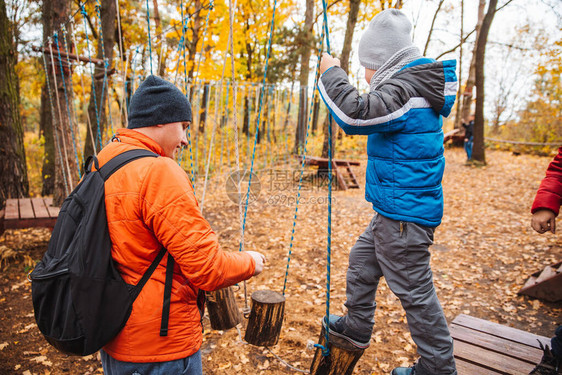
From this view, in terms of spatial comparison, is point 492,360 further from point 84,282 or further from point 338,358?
point 84,282

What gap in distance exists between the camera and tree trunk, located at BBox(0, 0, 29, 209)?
4797mm

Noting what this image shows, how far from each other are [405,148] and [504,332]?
201cm

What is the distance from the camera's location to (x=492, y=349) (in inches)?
90.7

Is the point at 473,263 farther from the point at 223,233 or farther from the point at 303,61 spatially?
the point at 303,61

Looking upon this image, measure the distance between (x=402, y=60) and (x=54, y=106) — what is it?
4976mm

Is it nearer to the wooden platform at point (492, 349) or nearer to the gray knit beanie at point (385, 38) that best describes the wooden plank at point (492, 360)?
the wooden platform at point (492, 349)

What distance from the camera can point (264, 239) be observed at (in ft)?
16.9

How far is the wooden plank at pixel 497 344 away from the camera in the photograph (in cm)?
224

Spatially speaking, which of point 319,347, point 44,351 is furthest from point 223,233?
point 319,347

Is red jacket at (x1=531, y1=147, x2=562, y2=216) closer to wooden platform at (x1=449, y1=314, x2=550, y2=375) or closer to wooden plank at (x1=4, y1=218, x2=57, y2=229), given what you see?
wooden platform at (x1=449, y1=314, x2=550, y2=375)

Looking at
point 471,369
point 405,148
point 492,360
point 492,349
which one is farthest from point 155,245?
point 492,349

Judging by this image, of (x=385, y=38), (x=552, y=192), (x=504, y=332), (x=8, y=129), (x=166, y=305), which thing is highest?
(x=385, y=38)

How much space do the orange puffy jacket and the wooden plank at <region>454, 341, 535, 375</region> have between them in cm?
199

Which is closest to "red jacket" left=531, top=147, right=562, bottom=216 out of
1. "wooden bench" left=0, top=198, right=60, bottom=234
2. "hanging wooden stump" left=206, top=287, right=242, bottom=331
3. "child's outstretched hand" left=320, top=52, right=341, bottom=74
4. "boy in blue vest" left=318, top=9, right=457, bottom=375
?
"boy in blue vest" left=318, top=9, right=457, bottom=375
